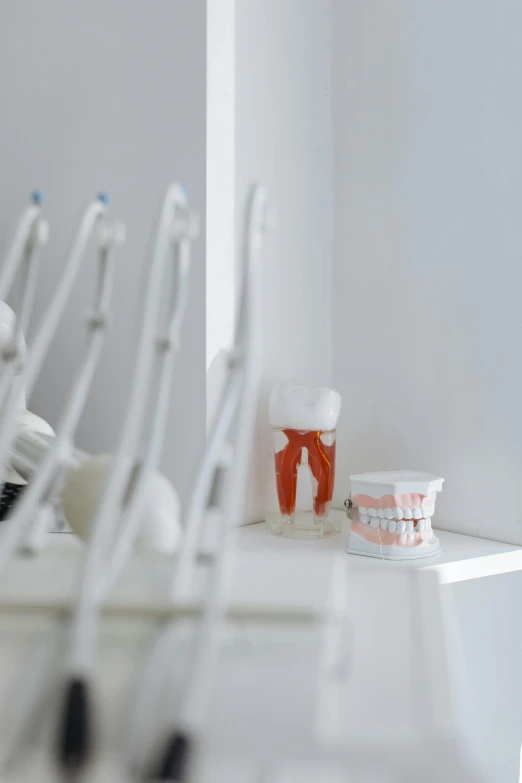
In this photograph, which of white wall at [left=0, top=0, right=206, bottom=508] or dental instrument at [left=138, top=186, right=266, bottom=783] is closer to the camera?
dental instrument at [left=138, top=186, right=266, bottom=783]

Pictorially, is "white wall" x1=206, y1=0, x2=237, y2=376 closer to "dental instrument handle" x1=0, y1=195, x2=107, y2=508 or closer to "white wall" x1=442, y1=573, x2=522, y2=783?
"white wall" x1=442, y1=573, x2=522, y2=783

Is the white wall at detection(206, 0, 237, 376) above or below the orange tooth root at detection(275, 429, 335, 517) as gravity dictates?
above

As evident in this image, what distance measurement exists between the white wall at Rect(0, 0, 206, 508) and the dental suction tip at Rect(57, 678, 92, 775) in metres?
0.94

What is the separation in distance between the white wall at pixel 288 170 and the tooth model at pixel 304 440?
9 centimetres

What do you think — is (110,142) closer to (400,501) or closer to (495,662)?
(400,501)

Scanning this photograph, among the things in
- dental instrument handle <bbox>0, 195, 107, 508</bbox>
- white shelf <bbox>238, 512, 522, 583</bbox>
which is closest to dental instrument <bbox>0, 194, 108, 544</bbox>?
dental instrument handle <bbox>0, 195, 107, 508</bbox>

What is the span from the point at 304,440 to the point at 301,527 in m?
0.14

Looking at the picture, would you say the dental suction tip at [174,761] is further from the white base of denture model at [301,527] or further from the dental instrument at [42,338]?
the white base of denture model at [301,527]

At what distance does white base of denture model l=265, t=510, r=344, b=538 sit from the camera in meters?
1.26

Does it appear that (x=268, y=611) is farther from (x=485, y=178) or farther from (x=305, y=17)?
(x=305, y=17)

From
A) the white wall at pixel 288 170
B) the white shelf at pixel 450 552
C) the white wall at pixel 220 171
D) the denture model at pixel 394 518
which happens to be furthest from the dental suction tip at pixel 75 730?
the white wall at pixel 288 170

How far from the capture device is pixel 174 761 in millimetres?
207

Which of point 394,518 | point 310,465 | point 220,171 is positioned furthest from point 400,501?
point 220,171

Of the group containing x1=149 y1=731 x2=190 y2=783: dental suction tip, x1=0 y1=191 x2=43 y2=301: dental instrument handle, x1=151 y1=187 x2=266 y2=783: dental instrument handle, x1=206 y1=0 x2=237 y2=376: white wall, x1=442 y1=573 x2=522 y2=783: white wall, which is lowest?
x1=442 y1=573 x2=522 y2=783: white wall
